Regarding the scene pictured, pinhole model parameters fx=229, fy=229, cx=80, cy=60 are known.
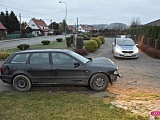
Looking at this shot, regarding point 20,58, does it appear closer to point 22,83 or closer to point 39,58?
point 39,58

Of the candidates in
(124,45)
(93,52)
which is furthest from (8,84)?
(93,52)

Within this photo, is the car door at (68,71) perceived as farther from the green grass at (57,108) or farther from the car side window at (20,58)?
the car side window at (20,58)

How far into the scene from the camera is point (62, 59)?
7.78 metres

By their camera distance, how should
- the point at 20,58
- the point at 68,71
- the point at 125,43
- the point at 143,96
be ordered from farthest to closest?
the point at 125,43 → the point at 20,58 → the point at 68,71 → the point at 143,96

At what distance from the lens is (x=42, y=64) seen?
7.77 m

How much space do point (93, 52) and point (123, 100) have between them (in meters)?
14.7

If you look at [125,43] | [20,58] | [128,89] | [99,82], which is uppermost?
[125,43]

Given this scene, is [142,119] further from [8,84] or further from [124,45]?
[124,45]

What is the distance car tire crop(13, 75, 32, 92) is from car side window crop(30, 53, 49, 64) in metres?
0.63

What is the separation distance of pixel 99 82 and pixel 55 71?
1.52m

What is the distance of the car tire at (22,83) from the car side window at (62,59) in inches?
44.7

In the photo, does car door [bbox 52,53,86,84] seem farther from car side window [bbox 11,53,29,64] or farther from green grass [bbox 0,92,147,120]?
car side window [bbox 11,53,29,64]

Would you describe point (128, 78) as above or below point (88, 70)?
below

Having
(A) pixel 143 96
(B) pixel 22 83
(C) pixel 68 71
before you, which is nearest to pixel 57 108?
(C) pixel 68 71
